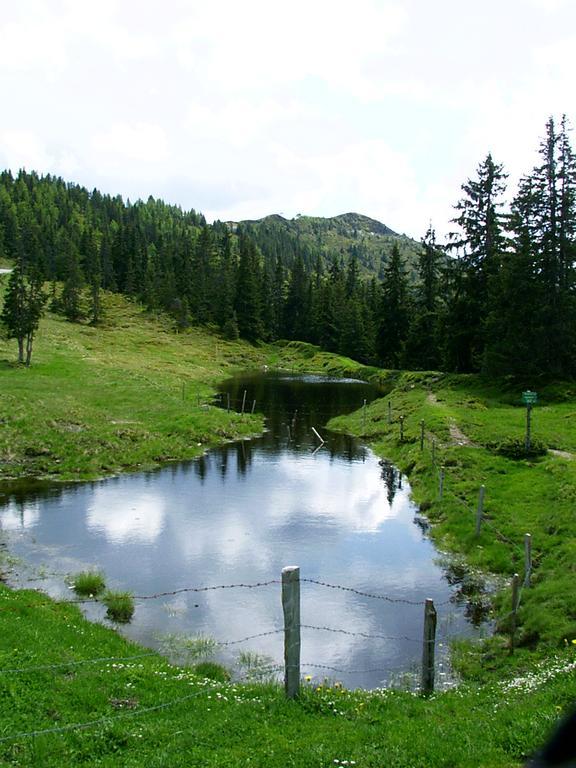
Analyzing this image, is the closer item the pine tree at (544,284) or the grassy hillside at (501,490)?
the grassy hillside at (501,490)

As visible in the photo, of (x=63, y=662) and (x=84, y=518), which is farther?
(x=84, y=518)

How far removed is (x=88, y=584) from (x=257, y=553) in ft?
23.2

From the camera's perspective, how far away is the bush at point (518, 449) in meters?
34.5

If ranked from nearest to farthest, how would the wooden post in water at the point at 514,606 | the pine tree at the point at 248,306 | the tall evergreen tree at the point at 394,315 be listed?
the wooden post in water at the point at 514,606 → the tall evergreen tree at the point at 394,315 → the pine tree at the point at 248,306

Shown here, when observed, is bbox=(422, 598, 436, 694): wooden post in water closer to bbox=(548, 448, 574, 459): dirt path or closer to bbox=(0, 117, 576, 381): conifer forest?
bbox=(548, 448, 574, 459): dirt path

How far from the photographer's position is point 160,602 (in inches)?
838

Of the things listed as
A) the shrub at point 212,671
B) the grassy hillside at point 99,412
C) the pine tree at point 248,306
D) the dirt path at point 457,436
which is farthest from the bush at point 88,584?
the pine tree at point 248,306

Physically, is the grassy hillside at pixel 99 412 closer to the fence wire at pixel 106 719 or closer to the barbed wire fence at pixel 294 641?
the barbed wire fence at pixel 294 641

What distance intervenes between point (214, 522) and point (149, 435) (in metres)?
17.1

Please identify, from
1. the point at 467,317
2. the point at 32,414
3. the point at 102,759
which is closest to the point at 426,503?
the point at 102,759

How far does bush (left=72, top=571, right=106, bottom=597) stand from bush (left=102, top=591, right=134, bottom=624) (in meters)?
0.91

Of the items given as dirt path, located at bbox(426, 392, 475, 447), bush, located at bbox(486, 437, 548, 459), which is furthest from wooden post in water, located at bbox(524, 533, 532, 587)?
dirt path, located at bbox(426, 392, 475, 447)

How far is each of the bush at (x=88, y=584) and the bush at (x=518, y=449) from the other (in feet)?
77.7

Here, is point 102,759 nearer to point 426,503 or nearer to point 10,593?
point 10,593
